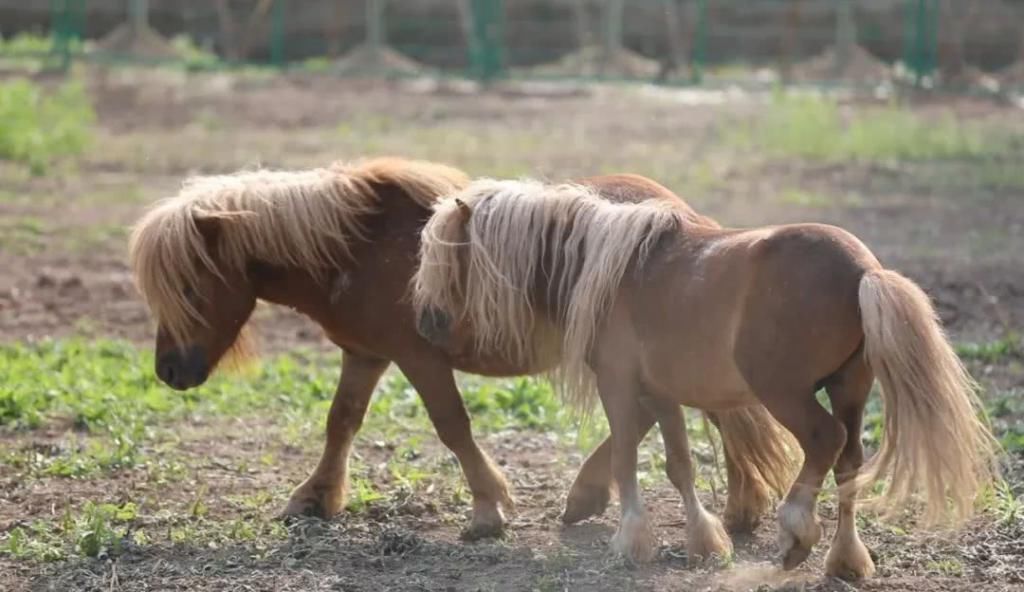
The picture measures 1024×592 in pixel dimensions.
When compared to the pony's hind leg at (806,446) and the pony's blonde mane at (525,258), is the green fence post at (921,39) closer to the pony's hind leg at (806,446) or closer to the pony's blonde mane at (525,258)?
the pony's blonde mane at (525,258)

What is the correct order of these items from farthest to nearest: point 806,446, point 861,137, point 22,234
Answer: point 861,137 < point 22,234 < point 806,446

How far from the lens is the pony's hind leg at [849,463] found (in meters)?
4.71

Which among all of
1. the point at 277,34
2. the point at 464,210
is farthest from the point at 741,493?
the point at 277,34

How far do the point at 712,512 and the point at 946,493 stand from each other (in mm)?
1455

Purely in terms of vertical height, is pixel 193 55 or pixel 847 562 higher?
pixel 847 562

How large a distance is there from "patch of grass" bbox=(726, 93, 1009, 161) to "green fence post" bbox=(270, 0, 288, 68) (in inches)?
374

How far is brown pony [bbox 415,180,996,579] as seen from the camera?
451 cm

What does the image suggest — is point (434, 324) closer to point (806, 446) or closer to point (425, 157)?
point (806, 446)

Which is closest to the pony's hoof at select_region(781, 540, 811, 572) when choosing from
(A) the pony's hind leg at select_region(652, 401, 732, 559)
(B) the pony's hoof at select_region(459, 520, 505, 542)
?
(A) the pony's hind leg at select_region(652, 401, 732, 559)

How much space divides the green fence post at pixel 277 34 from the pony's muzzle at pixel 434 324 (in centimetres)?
1994

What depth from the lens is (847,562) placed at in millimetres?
4918

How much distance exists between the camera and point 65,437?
22.9 ft

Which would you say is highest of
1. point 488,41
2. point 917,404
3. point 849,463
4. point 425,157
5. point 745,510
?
point 917,404

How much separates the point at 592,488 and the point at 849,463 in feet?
4.13
